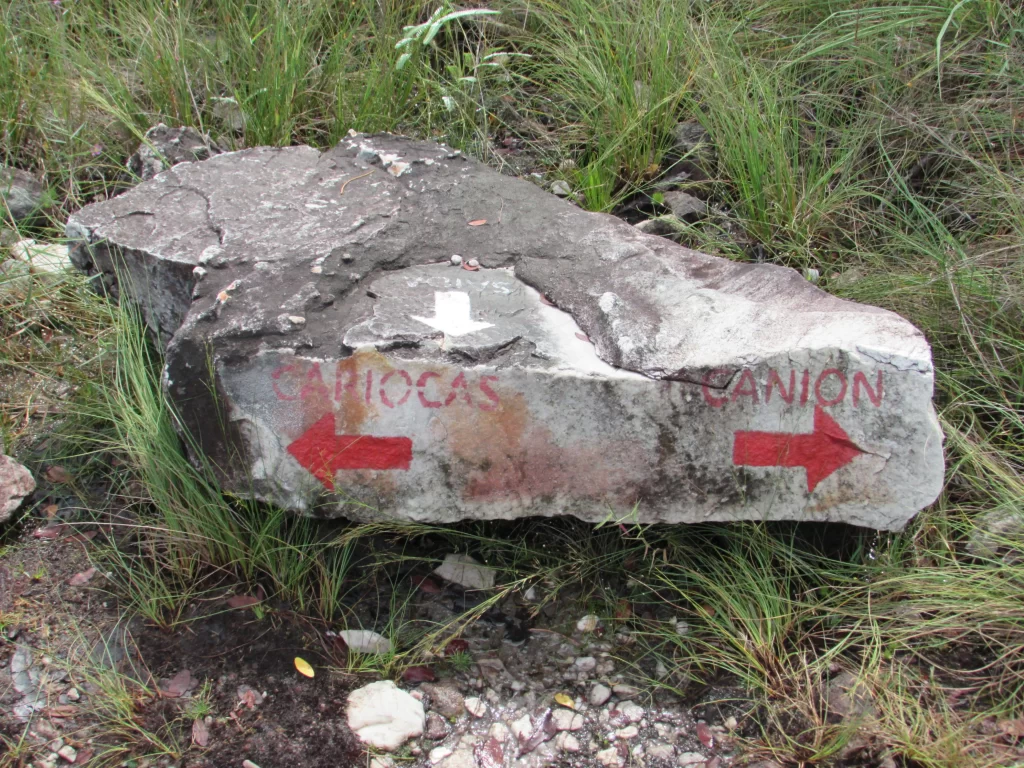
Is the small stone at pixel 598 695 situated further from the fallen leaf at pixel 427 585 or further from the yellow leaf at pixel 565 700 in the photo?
the fallen leaf at pixel 427 585

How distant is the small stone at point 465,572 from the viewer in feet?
6.81

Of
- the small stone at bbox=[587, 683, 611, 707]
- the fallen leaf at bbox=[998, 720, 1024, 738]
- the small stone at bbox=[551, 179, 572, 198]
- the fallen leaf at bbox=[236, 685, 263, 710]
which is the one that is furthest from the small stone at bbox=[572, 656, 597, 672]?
the small stone at bbox=[551, 179, 572, 198]

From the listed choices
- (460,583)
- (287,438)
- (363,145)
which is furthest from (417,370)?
(363,145)

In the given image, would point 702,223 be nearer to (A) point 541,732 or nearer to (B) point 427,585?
(B) point 427,585

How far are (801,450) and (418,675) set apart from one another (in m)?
0.86

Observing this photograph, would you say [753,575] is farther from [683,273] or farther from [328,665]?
[328,665]

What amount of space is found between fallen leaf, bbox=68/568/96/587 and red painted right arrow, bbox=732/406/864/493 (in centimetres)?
136

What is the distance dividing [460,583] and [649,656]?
423mm

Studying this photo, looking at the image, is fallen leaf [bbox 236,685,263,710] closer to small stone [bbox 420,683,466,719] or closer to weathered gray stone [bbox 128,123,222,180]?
small stone [bbox 420,683,466,719]

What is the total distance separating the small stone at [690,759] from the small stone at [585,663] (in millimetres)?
244

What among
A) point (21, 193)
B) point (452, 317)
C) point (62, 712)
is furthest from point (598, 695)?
point (21, 193)

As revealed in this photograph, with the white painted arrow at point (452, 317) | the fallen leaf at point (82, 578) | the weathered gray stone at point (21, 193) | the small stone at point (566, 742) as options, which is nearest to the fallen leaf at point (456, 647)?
the small stone at point (566, 742)

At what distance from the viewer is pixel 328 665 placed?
6.26ft

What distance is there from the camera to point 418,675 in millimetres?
1912
